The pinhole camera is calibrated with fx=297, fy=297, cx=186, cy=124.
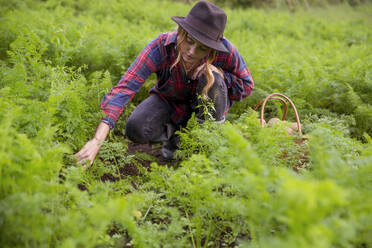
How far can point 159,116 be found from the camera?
383 centimetres

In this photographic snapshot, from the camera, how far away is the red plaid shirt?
294cm

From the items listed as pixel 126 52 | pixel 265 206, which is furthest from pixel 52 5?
pixel 265 206

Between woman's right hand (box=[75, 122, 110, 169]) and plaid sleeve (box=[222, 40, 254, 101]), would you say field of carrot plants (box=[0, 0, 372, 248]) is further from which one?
plaid sleeve (box=[222, 40, 254, 101])

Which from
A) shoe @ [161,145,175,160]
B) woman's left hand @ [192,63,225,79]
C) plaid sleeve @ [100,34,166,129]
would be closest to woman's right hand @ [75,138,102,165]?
plaid sleeve @ [100,34,166,129]

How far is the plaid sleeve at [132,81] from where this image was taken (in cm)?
281

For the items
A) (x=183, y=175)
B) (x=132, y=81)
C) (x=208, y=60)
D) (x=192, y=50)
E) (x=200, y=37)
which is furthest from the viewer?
(x=208, y=60)

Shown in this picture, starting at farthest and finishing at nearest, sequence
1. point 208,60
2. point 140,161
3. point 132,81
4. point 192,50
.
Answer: point 140,161 → point 208,60 → point 132,81 → point 192,50

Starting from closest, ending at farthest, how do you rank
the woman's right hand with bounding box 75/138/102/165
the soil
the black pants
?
the woman's right hand with bounding box 75/138/102/165 < the soil < the black pants

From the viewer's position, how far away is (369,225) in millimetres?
1541

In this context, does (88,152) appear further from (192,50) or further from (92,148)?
(192,50)

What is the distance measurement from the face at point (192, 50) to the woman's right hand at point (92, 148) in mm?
1116

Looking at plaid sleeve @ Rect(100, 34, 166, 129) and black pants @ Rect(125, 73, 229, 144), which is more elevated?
plaid sleeve @ Rect(100, 34, 166, 129)

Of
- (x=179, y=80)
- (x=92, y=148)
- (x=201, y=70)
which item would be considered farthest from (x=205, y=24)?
(x=92, y=148)

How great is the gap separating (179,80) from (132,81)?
0.66 meters
